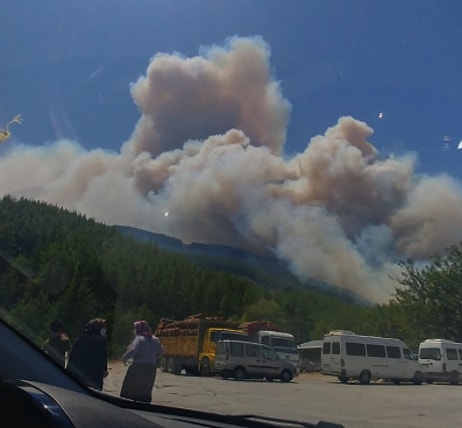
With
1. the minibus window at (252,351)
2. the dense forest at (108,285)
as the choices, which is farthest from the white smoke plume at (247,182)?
the minibus window at (252,351)

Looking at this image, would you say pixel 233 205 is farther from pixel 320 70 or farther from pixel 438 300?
pixel 438 300

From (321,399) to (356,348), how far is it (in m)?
0.51

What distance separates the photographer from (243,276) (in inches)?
203

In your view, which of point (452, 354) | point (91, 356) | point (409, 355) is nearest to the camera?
point (452, 354)

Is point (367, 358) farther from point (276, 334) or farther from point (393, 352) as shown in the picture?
point (276, 334)

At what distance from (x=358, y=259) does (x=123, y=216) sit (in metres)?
2.17

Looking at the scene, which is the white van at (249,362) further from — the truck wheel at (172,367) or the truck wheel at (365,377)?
the truck wheel at (365,377)

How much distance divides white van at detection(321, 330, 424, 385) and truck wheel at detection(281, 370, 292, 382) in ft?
0.75

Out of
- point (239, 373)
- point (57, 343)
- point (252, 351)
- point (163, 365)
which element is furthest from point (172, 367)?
point (57, 343)

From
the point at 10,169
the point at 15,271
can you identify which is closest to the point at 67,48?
the point at 10,169

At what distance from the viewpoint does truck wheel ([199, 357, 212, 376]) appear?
5511mm

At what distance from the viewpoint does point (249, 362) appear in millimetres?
5180

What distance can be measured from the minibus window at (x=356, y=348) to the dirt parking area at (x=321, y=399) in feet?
0.68

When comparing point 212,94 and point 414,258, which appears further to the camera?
point 212,94
